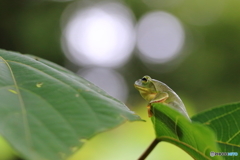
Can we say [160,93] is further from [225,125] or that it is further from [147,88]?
[225,125]

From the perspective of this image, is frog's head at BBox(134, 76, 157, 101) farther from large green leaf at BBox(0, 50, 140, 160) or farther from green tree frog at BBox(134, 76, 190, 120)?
large green leaf at BBox(0, 50, 140, 160)

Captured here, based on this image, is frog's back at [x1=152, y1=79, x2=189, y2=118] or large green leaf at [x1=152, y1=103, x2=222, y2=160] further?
frog's back at [x1=152, y1=79, x2=189, y2=118]

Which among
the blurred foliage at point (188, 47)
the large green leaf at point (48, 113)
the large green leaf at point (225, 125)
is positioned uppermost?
the large green leaf at point (48, 113)

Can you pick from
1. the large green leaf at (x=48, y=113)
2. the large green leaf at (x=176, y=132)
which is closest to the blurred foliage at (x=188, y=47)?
the large green leaf at (x=176, y=132)

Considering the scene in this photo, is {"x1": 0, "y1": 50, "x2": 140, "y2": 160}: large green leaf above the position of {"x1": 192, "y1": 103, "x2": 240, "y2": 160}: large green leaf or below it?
above

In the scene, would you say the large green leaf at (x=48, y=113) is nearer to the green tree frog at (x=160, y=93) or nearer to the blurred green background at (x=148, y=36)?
the green tree frog at (x=160, y=93)

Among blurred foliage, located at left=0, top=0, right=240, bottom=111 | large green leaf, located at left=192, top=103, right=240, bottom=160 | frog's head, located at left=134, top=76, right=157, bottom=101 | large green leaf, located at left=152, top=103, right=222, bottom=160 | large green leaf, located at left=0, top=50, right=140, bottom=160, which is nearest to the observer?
large green leaf, located at left=0, top=50, right=140, bottom=160

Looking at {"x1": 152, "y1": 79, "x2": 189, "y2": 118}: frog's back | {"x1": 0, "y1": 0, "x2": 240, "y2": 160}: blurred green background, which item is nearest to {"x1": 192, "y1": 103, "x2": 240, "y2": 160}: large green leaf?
{"x1": 152, "y1": 79, "x2": 189, "y2": 118}: frog's back

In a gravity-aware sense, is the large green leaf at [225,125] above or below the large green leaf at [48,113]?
below
